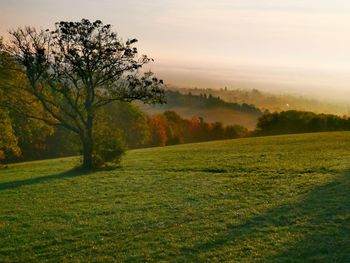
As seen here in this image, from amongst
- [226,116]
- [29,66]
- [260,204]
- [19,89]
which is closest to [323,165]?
[260,204]

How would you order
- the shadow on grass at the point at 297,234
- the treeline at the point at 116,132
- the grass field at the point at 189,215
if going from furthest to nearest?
the treeline at the point at 116,132, the grass field at the point at 189,215, the shadow on grass at the point at 297,234

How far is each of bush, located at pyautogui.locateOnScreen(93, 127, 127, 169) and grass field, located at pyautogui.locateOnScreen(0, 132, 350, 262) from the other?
519 centimetres

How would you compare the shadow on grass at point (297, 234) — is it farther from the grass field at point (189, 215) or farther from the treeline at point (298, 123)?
the treeline at point (298, 123)

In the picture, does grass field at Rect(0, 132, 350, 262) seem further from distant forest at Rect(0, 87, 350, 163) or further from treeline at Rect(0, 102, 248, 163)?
distant forest at Rect(0, 87, 350, 163)

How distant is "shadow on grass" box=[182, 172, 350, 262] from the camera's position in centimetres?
1595

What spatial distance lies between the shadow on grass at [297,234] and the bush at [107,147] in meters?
23.5

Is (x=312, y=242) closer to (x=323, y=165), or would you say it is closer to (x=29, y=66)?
(x=323, y=165)

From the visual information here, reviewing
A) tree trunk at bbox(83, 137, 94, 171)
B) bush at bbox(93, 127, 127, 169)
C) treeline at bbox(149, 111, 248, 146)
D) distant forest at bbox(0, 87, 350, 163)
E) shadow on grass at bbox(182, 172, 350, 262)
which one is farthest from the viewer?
treeline at bbox(149, 111, 248, 146)

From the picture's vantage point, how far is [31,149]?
301 feet

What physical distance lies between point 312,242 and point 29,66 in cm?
3224

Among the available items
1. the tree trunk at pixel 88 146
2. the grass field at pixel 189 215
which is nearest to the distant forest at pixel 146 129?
the tree trunk at pixel 88 146

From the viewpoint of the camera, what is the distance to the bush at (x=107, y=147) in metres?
43.3

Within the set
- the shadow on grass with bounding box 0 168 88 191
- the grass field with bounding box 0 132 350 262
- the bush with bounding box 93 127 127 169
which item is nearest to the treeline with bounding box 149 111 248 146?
the bush with bounding box 93 127 127 169

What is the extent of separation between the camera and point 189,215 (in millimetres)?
22141
